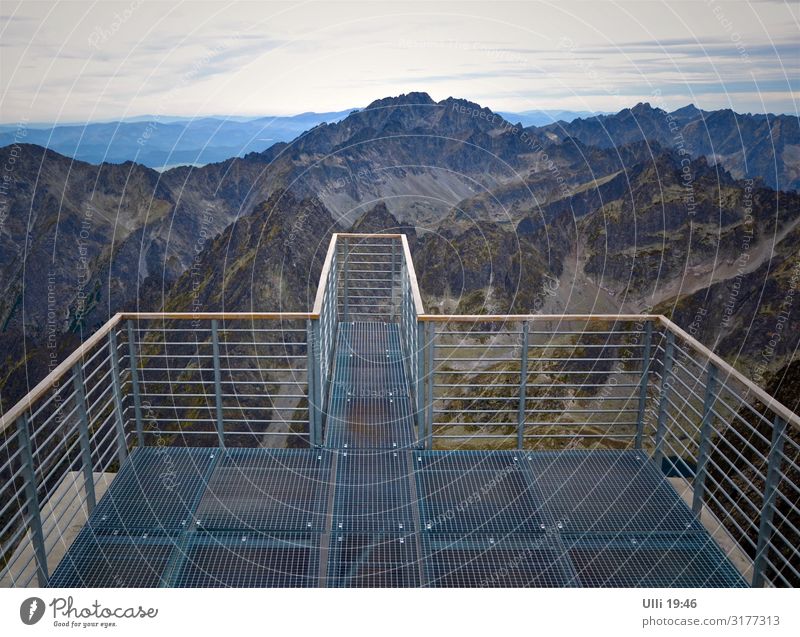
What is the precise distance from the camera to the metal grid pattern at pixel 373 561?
3.54 m

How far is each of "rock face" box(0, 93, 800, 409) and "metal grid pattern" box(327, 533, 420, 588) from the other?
37708mm

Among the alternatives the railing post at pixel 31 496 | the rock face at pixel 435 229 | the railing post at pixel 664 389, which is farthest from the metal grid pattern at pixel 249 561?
the rock face at pixel 435 229

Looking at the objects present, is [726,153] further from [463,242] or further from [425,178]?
[463,242]

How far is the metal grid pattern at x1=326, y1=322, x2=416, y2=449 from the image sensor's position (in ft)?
16.3

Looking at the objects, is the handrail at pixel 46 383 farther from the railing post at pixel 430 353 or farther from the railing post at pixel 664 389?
the railing post at pixel 664 389

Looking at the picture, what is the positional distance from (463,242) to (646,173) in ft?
88.3

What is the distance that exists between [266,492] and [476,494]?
1.22m

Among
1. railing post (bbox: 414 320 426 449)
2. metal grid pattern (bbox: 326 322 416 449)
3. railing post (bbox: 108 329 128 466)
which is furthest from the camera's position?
metal grid pattern (bbox: 326 322 416 449)

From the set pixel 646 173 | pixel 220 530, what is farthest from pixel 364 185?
pixel 220 530

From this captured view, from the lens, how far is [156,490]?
14.0ft

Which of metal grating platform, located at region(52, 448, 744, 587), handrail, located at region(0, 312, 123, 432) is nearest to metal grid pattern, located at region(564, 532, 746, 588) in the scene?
metal grating platform, located at region(52, 448, 744, 587)

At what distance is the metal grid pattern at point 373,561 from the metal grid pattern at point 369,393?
3.38 feet

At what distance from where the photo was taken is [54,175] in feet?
299

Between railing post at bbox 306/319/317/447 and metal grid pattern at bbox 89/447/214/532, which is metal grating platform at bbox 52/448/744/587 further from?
railing post at bbox 306/319/317/447
